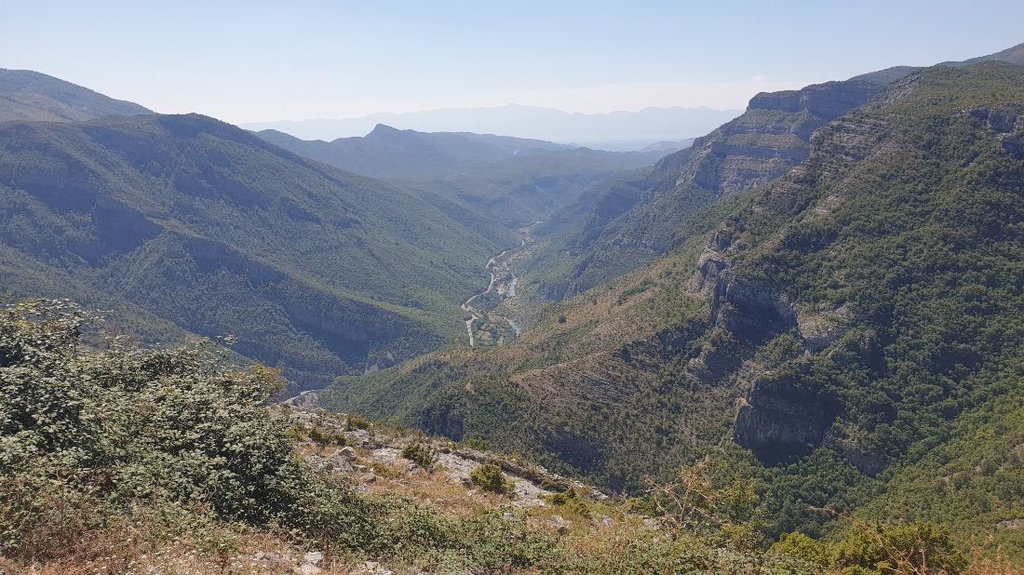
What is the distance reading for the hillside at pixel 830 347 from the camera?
66.0 meters

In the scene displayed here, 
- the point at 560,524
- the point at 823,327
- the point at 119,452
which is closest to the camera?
the point at 119,452

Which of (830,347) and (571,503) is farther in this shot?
(830,347)

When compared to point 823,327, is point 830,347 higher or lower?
lower

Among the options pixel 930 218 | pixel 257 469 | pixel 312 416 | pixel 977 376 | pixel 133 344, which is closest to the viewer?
pixel 257 469

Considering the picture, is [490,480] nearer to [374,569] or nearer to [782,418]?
[374,569]

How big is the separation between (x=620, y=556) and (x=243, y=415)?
1272 centimetres

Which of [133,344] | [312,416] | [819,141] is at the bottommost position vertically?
[312,416]

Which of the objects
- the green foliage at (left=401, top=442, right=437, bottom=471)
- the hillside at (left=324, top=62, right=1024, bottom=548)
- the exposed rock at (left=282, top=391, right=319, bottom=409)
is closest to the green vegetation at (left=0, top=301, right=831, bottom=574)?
the green foliage at (left=401, top=442, right=437, bottom=471)

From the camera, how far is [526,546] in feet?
54.0

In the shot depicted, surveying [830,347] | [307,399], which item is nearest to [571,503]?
[830,347]

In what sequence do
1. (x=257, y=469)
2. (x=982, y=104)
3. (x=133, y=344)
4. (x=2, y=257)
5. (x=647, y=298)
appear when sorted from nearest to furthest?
1. (x=257, y=469)
2. (x=133, y=344)
3. (x=982, y=104)
4. (x=647, y=298)
5. (x=2, y=257)

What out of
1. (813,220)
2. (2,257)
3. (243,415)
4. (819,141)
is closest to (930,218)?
(813,220)

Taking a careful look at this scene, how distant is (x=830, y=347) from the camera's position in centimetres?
7812

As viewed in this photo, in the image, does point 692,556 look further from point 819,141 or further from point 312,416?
→ point 819,141
